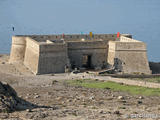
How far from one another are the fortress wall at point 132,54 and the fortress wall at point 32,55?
690 centimetres

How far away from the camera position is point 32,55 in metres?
39.8

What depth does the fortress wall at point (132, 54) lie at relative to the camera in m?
39.7

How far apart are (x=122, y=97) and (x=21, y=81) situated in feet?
32.7

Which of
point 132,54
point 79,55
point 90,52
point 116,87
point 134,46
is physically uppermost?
point 134,46

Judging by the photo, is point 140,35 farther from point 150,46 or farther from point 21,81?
point 21,81

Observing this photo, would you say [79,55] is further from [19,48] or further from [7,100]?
[7,100]

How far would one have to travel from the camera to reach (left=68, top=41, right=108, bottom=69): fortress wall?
1602 inches

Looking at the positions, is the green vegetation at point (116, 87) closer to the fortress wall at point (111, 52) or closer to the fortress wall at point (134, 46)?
the fortress wall at point (111, 52)

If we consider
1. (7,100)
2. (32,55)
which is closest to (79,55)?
(32,55)

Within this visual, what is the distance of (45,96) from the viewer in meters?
26.9

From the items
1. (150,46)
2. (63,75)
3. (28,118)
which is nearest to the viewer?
(28,118)

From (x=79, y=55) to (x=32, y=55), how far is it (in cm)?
410

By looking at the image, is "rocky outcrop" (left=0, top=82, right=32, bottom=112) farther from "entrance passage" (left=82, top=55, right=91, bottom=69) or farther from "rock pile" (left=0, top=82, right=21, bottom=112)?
"entrance passage" (left=82, top=55, right=91, bottom=69)

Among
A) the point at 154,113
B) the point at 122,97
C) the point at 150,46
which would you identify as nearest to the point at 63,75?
the point at 122,97
